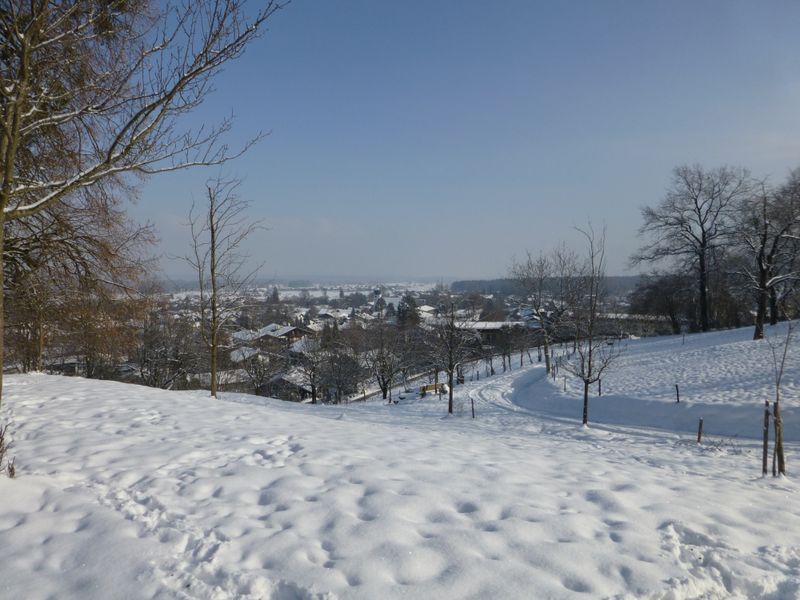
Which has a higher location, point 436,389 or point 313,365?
point 313,365

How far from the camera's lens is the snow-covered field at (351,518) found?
105 inches

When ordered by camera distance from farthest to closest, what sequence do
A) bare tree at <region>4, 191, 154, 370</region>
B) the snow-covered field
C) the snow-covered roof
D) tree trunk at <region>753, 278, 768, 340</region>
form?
1. the snow-covered roof
2. tree trunk at <region>753, 278, 768, 340</region>
3. bare tree at <region>4, 191, 154, 370</region>
4. the snow-covered field

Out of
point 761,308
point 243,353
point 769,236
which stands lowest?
point 243,353

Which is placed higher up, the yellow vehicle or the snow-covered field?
the snow-covered field

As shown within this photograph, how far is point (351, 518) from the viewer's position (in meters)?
3.38

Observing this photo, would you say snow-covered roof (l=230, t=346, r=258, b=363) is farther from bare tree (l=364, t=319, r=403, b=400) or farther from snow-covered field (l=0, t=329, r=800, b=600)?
snow-covered field (l=0, t=329, r=800, b=600)

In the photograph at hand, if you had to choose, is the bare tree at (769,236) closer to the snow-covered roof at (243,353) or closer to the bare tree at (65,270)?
the bare tree at (65,270)

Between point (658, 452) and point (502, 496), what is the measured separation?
6.99m

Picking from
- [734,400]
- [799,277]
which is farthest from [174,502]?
[799,277]

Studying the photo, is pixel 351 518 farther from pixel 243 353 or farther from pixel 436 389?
pixel 243 353

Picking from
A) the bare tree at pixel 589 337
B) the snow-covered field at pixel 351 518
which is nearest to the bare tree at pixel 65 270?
the snow-covered field at pixel 351 518

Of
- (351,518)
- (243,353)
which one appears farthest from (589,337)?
(243,353)

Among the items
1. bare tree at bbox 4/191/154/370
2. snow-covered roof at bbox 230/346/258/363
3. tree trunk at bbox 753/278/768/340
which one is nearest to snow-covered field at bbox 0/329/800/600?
bare tree at bbox 4/191/154/370

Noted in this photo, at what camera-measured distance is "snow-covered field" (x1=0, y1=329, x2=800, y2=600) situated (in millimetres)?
2668
